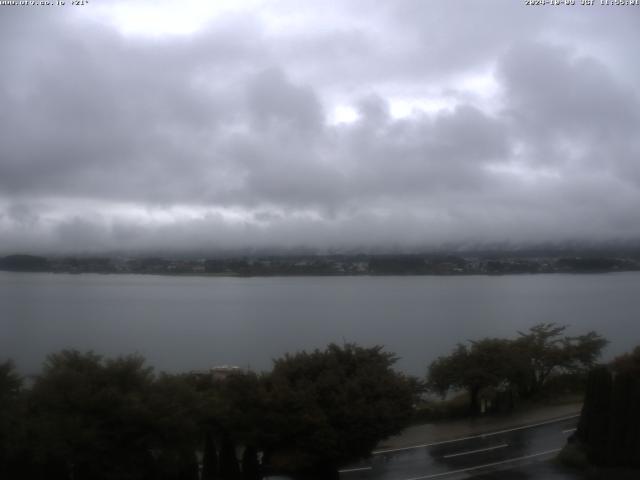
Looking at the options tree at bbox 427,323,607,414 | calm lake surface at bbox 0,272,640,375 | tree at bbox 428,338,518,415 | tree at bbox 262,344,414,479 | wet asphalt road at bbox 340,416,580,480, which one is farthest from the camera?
calm lake surface at bbox 0,272,640,375

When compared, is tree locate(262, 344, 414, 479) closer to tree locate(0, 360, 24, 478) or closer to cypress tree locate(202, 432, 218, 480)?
cypress tree locate(202, 432, 218, 480)

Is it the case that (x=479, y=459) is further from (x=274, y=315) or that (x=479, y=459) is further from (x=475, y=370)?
(x=274, y=315)

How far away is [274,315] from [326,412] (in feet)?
174

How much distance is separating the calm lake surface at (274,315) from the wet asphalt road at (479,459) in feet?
60.6

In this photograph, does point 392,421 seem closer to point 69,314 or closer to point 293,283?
point 69,314

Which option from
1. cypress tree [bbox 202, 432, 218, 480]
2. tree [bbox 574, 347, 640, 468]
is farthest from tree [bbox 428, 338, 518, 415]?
cypress tree [bbox 202, 432, 218, 480]

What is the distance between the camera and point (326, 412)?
562 inches

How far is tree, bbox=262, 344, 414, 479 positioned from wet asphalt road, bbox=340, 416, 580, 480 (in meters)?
1.84

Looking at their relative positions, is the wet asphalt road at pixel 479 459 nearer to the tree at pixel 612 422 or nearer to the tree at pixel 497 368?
the tree at pixel 612 422

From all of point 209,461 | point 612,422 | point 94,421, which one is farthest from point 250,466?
point 612,422

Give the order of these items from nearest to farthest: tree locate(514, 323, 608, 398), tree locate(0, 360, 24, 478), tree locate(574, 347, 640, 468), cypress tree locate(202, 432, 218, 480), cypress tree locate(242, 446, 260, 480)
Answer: tree locate(0, 360, 24, 478) < cypress tree locate(202, 432, 218, 480) < cypress tree locate(242, 446, 260, 480) < tree locate(574, 347, 640, 468) < tree locate(514, 323, 608, 398)

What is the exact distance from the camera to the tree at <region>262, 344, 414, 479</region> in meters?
13.9

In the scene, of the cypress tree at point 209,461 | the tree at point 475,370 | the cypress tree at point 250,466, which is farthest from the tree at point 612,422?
the cypress tree at point 209,461

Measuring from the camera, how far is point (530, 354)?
28.0m
